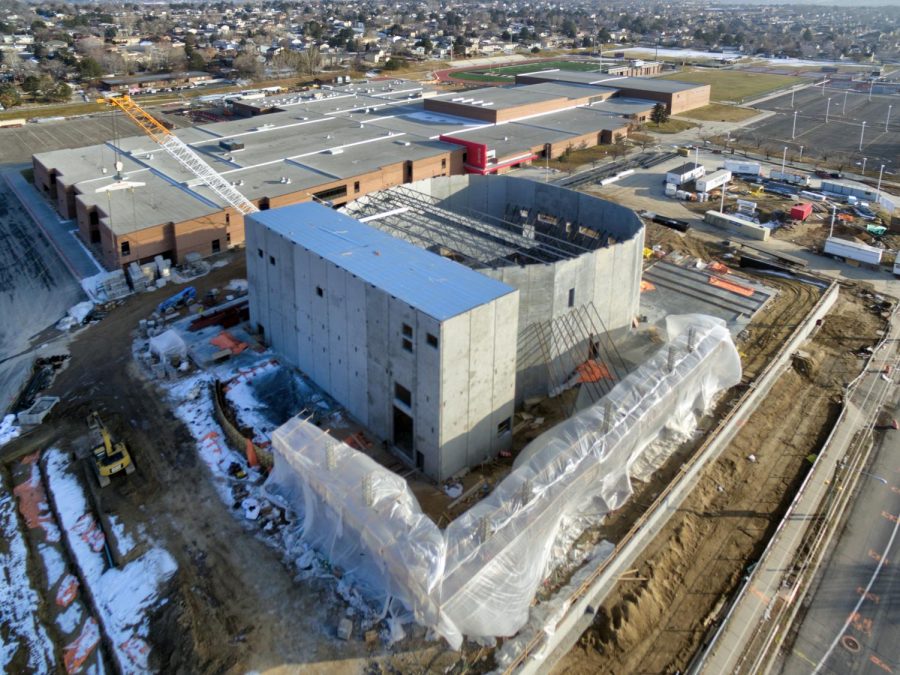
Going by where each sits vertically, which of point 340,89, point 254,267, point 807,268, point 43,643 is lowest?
point 43,643

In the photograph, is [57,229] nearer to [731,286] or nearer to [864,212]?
[731,286]

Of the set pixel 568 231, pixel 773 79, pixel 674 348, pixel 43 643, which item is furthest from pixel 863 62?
pixel 43 643

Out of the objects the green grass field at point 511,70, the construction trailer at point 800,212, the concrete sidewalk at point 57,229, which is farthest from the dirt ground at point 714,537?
the green grass field at point 511,70

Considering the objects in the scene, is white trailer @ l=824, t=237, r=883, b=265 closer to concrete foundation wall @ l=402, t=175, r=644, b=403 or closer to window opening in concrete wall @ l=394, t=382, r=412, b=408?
concrete foundation wall @ l=402, t=175, r=644, b=403

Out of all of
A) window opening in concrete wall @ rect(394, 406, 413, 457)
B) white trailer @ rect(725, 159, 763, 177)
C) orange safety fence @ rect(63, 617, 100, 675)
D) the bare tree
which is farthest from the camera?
the bare tree

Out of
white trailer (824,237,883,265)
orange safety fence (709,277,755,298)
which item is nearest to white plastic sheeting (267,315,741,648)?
orange safety fence (709,277,755,298)

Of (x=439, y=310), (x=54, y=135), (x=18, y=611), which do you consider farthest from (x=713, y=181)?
(x=54, y=135)

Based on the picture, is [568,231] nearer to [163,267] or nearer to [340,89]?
[163,267]

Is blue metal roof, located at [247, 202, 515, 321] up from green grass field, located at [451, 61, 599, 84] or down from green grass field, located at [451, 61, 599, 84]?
down
